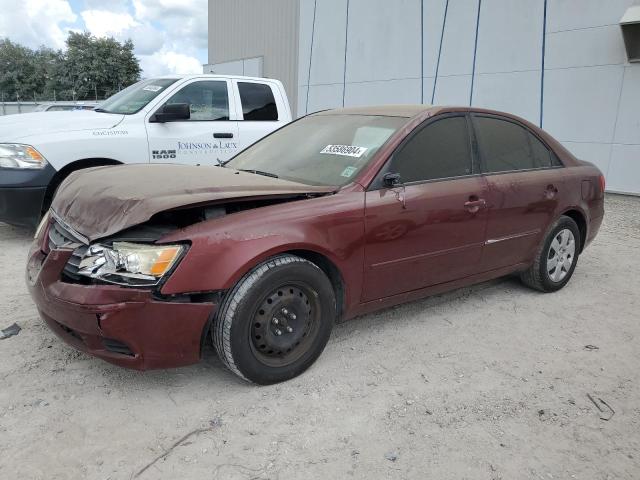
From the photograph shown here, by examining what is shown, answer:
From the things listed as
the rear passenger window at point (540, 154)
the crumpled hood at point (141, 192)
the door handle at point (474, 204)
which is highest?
the rear passenger window at point (540, 154)

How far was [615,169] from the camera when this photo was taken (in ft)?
32.0

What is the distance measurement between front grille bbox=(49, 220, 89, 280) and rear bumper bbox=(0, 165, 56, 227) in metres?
2.27

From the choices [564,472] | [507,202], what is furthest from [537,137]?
[564,472]

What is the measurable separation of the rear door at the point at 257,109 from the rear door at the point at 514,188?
3.17 metres

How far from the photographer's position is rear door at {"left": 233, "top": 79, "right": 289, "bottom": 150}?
21.5ft

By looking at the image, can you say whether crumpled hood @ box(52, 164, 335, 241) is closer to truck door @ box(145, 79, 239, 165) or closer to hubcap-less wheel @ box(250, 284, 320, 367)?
hubcap-less wheel @ box(250, 284, 320, 367)

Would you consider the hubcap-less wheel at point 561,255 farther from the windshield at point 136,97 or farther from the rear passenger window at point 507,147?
the windshield at point 136,97

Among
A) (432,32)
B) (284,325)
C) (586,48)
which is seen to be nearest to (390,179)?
(284,325)

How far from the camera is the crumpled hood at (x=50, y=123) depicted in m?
5.23

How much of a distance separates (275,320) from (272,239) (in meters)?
0.45

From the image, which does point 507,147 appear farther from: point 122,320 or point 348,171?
point 122,320

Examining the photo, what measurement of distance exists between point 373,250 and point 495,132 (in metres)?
1.66

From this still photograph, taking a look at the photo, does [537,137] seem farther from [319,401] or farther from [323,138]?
[319,401]

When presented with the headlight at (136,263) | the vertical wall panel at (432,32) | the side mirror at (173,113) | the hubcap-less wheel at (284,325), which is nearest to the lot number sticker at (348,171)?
the hubcap-less wheel at (284,325)
